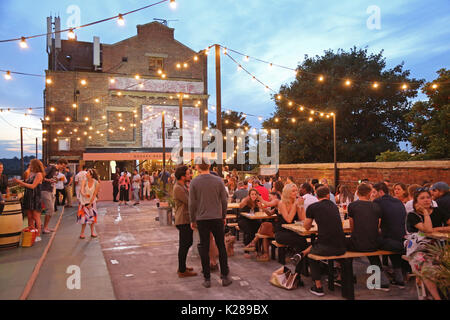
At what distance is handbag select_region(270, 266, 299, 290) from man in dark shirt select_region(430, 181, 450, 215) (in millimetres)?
2126

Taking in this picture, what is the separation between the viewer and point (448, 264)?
325 cm

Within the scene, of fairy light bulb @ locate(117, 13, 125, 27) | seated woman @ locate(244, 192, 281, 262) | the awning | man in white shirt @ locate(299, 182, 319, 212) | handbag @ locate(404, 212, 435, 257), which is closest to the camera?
handbag @ locate(404, 212, 435, 257)

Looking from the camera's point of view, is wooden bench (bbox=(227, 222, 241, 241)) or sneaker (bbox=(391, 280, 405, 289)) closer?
sneaker (bbox=(391, 280, 405, 289))

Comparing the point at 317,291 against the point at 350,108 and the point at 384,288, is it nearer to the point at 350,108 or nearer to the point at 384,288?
the point at 384,288

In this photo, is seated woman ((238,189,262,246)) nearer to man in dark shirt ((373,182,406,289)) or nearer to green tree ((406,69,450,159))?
man in dark shirt ((373,182,406,289))

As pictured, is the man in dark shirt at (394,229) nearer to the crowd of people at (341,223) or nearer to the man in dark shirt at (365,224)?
the crowd of people at (341,223)

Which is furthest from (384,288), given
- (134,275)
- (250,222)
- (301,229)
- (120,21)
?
(120,21)

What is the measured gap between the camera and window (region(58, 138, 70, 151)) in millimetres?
22625

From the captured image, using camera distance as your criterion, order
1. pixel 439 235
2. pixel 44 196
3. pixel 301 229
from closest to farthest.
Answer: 1. pixel 439 235
2. pixel 301 229
3. pixel 44 196

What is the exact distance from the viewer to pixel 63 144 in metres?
22.7

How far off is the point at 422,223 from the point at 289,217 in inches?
70.3

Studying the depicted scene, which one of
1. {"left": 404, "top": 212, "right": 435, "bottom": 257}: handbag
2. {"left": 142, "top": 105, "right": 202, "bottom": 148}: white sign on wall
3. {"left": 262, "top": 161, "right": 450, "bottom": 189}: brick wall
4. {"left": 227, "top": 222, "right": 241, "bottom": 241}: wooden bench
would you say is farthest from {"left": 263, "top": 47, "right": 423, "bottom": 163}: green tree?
{"left": 404, "top": 212, "right": 435, "bottom": 257}: handbag
